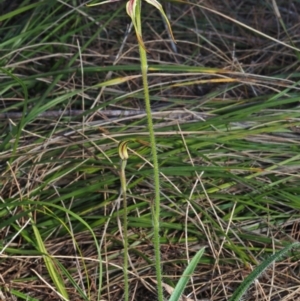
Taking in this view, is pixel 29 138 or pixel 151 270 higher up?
pixel 29 138

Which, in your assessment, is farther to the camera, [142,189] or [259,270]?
[142,189]

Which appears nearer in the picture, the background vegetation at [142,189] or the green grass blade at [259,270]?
the green grass blade at [259,270]

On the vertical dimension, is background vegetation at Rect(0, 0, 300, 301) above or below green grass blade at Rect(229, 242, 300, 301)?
below

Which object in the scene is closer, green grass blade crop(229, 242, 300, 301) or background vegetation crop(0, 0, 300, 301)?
green grass blade crop(229, 242, 300, 301)

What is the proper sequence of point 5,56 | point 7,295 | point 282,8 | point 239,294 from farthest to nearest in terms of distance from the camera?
point 282,8, point 5,56, point 7,295, point 239,294

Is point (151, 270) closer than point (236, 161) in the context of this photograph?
Yes

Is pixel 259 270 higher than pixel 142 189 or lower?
higher

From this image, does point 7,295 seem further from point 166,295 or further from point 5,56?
point 5,56

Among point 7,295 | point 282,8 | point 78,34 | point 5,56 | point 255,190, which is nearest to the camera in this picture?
point 7,295

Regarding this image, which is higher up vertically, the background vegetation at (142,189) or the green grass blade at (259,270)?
the green grass blade at (259,270)

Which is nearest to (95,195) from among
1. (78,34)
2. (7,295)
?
(7,295)

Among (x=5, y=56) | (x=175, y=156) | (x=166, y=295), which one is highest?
(x=5, y=56)
